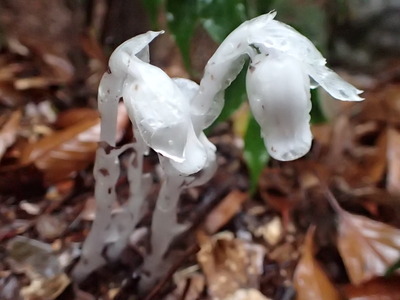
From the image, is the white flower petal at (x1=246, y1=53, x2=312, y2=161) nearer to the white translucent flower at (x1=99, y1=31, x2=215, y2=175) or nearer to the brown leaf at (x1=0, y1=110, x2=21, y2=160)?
the white translucent flower at (x1=99, y1=31, x2=215, y2=175)

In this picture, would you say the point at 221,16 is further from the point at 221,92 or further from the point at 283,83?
the point at 283,83

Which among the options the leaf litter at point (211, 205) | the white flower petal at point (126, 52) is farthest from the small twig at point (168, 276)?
the white flower petal at point (126, 52)

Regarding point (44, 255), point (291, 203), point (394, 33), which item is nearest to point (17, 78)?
point (44, 255)

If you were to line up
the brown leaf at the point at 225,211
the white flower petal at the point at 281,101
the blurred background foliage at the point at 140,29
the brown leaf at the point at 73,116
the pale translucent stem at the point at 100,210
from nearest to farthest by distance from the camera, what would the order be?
the white flower petal at the point at 281,101, the pale translucent stem at the point at 100,210, the brown leaf at the point at 225,211, the brown leaf at the point at 73,116, the blurred background foliage at the point at 140,29

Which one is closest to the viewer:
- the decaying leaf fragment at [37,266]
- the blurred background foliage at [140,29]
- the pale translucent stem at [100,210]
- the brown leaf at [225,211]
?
the pale translucent stem at [100,210]

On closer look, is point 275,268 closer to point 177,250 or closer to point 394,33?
point 177,250

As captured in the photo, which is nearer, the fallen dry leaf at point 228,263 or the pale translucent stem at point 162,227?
the pale translucent stem at point 162,227

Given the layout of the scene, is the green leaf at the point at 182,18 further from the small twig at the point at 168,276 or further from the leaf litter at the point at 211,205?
the small twig at the point at 168,276
